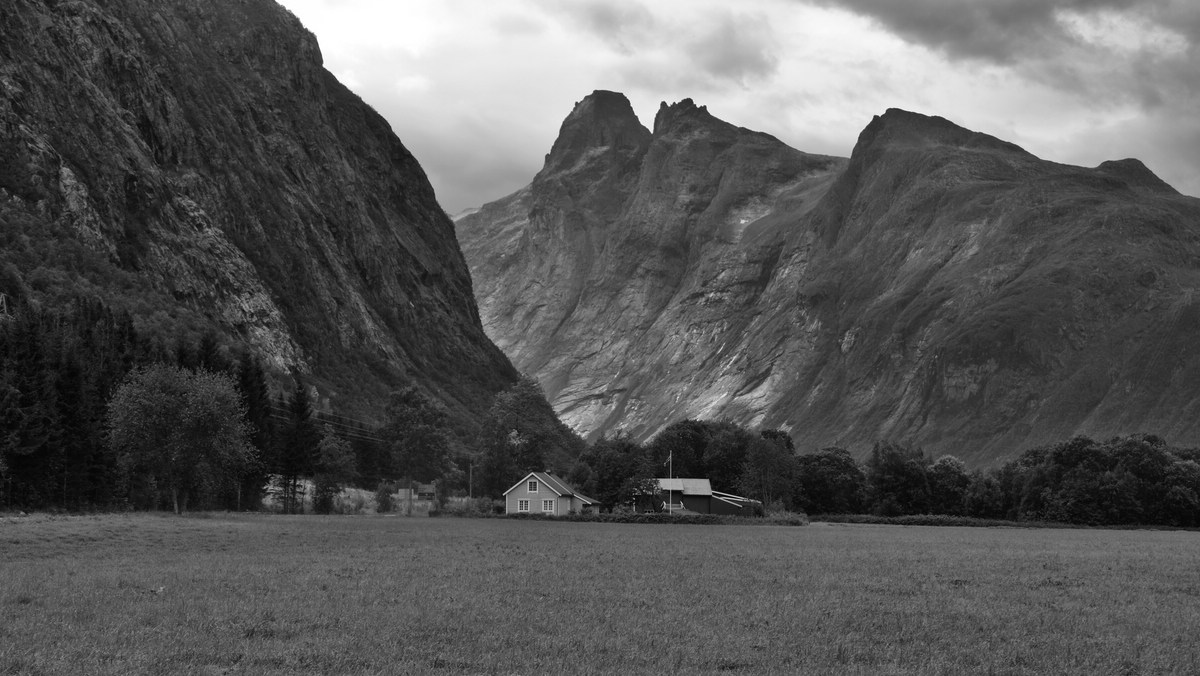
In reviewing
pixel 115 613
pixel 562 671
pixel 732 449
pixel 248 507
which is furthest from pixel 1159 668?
pixel 732 449

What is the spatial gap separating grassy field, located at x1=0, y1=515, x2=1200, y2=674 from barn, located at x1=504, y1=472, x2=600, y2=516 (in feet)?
259

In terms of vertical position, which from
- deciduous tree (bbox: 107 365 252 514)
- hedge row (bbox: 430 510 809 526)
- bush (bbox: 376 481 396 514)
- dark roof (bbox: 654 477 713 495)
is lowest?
hedge row (bbox: 430 510 809 526)

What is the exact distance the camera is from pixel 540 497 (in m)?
123

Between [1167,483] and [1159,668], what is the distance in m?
117

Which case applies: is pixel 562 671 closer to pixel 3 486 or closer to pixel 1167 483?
pixel 3 486

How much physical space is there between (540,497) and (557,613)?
99.6 metres

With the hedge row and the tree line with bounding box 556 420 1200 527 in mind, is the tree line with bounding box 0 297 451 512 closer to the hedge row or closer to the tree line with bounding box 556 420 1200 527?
the hedge row

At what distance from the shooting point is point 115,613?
72.6 ft

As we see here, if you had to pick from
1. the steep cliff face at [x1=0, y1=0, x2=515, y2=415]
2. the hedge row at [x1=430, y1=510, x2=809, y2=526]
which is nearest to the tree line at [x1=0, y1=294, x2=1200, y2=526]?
the hedge row at [x1=430, y1=510, x2=809, y2=526]

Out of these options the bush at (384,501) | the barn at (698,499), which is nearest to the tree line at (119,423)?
the bush at (384,501)

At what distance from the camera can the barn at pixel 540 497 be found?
122438 mm

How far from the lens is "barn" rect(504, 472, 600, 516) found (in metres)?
122

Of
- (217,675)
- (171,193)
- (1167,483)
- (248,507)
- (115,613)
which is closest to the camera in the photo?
(217,675)

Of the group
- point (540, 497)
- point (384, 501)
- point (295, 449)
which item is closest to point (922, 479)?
point (540, 497)
